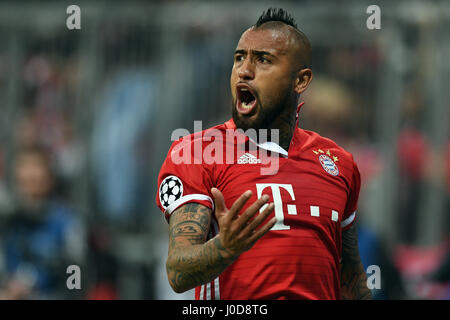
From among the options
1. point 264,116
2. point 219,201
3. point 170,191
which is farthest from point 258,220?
point 264,116

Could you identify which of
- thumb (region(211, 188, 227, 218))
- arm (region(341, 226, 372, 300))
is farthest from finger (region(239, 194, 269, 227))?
arm (region(341, 226, 372, 300))

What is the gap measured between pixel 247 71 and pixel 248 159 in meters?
0.50

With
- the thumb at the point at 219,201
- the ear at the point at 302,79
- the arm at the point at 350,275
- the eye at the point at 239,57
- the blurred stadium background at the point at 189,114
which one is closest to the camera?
the thumb at the point at 219,201

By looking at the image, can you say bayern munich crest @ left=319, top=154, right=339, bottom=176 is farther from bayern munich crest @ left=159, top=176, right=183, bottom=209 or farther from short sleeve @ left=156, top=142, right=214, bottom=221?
bayern munich crest @ left=159, top=176, right=183, bottom=209

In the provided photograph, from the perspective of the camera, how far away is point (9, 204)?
980cm

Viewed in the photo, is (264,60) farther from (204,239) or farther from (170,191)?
(204,239)

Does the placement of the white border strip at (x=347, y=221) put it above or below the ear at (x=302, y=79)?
below

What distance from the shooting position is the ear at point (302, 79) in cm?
480

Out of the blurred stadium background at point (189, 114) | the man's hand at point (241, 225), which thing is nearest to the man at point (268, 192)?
the man's hand at point (241, 225)

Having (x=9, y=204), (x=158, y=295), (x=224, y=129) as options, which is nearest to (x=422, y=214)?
(x=158, y=295)

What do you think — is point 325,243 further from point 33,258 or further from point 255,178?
point 33,258

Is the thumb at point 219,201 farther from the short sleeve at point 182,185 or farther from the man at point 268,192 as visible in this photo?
the short sleeve at point 182,185

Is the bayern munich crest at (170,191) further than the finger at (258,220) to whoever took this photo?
Yes

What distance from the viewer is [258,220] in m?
3.92
